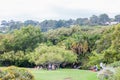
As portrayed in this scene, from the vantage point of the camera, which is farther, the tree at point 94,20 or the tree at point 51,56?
the tree at point 94,20

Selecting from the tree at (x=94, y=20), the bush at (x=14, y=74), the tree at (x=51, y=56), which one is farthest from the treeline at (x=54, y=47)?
the tree at (x=94, y=20)

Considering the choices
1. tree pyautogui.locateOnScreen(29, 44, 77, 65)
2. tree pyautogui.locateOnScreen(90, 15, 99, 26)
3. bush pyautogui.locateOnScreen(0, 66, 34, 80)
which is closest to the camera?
bush pyautogui.locateOnScreen(0, 66, 34, 80)

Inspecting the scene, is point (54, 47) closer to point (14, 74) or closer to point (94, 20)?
point (14, 74)

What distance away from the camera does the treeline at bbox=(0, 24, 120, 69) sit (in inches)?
1917

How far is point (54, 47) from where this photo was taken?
166 ft

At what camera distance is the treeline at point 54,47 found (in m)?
48.7

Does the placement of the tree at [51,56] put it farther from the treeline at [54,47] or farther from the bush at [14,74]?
the bush at [14,74]

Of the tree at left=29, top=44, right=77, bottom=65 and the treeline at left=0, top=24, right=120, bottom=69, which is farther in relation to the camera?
the treeline at left=0, top=24, right=120, bottom=69

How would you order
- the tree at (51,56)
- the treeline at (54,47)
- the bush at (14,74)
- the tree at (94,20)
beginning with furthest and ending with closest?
the tree at (94,20) < the treeline at (54,47) < the tree at (51,56) < the bush at (14,74)

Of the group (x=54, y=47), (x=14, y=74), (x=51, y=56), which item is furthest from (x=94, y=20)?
(x=14, y=74)

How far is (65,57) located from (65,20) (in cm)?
9302

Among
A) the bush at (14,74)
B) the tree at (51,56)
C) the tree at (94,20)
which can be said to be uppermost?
the tree at (94,20)

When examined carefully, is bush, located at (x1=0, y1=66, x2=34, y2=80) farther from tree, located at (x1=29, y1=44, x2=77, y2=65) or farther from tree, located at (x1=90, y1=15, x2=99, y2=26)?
tree, located at (x1=90, y1=15, x2=99, y2=26)

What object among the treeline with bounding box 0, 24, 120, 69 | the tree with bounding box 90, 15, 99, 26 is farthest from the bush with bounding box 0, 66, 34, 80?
the tree with bounding box 90, 15, 99, 26
